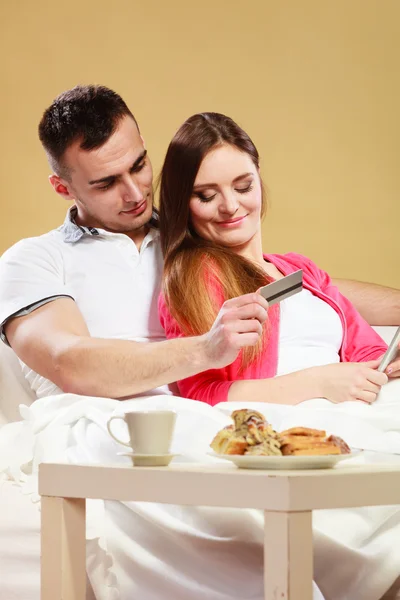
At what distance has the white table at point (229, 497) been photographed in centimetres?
91

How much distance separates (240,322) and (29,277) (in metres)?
0.64

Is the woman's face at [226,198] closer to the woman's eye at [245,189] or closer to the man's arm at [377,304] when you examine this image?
the woman's eye at [245,189]

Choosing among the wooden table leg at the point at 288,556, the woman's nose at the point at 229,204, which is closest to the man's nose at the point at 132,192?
the woman's nose at the point at 229,204

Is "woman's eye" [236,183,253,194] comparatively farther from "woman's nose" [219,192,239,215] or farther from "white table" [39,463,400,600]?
"white table" [39,463,400,600]

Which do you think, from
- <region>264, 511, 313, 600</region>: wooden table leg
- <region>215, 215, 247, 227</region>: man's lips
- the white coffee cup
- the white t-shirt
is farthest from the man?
<region>264, 511, 313, 600</region>: wooden table leg

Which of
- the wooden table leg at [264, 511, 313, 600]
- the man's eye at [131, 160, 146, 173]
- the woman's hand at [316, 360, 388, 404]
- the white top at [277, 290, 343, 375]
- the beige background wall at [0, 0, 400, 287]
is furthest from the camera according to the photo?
the beige background wall at [0, 0, 400, 287]

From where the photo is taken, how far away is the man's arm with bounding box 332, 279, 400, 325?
2203 mm

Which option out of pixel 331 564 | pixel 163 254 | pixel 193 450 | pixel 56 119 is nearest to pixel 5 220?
pixel 56 119

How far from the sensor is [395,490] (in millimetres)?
999

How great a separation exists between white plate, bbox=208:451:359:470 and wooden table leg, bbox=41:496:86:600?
0.67 ft

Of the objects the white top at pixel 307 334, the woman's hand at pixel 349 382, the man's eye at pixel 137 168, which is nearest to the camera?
the woman's hand at pixel 349 382

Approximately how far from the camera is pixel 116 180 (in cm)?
206

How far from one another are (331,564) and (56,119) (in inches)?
49.0

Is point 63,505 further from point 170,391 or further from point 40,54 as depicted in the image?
point 40,54
